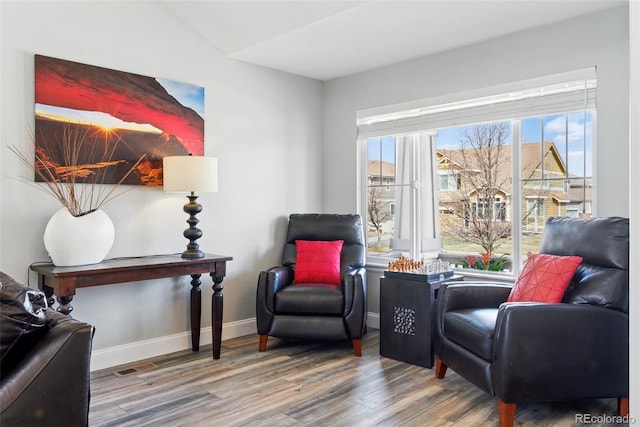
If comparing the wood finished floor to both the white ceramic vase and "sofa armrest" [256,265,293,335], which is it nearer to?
"sofa armrest" [256,265,293,335]

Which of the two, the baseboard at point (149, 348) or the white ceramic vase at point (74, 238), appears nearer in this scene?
the white ceramic vase at point (74, 238)

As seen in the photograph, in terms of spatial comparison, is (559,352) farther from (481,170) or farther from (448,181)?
(448,181)

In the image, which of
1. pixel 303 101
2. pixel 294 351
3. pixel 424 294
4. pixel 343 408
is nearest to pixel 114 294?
pixel 294 351

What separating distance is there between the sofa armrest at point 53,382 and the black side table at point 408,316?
2235mm

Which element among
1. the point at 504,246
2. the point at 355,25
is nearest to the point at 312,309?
the point at 504,246

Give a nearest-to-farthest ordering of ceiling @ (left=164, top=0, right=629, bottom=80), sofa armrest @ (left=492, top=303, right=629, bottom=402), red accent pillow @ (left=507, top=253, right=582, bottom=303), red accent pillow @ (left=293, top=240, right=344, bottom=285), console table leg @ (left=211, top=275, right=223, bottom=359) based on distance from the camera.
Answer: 1. sofa armrest @ (left=492, top=303, right=629, bottom=402)
2. red accent pillow @ (left=507, top=253, right=582, bottom=303)
3. ceiling @ (left=164, top=0, right=629, bottom=80)
4. console table leg @ (left=211, top=275, right=223, bottom=359)
5. red accent pillow @ (left=293, top=240, right=344, bottom=285)

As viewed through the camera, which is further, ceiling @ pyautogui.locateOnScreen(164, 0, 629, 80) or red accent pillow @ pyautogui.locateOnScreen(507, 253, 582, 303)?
ceiling @ pyautogui.locateOnScreen(164, 0, 629, 80)

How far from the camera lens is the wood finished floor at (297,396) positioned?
2494mm

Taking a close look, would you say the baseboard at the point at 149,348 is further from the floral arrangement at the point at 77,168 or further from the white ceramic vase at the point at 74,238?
the floral arrangement at the point at 77,168

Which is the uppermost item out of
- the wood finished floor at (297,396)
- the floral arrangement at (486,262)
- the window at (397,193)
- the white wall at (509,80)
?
the white wall at (509,80)

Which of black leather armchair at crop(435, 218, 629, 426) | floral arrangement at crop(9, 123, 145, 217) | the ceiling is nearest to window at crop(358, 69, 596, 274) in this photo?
the ceiling

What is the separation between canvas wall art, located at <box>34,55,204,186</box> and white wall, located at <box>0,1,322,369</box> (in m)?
0.08

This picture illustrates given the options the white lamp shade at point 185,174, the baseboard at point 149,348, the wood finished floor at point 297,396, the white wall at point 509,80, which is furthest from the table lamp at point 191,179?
the white wall at point 509,80

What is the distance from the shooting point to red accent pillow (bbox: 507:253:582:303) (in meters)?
2.65
